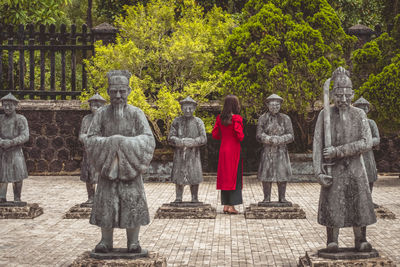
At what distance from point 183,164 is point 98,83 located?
5757mm

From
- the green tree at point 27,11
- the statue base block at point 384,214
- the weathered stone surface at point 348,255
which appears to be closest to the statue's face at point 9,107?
the weathered stone surface at point 348,255

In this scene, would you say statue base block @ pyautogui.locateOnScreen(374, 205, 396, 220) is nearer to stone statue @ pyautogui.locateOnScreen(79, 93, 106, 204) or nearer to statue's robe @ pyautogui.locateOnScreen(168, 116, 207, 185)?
statue's robe @ pyautogui.locateOnScreen(168, 116, 207, 185)

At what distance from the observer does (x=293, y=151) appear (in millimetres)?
16828

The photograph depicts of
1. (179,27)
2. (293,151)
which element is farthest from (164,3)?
(293,151)

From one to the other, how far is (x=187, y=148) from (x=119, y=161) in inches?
176

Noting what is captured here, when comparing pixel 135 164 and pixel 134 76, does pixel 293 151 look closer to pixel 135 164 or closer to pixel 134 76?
pixel 134 76

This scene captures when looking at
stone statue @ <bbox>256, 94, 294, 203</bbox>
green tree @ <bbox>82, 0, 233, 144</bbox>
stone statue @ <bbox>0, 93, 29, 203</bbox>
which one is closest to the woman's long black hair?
stone statue @ <bbox>256, 94, 294, 203</bbox>

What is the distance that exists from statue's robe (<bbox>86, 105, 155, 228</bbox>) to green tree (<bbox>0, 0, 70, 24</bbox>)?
44.1ft

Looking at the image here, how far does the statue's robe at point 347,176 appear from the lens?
602 cm

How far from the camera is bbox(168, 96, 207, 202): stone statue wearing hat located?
10.1m

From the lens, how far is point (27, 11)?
19297 mm

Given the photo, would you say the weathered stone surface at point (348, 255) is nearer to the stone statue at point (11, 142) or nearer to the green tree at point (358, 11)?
the stone statue at point (11, 142)

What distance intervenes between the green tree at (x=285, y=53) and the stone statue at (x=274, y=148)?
13.4ft

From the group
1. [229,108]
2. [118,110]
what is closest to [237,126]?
[229,108]
